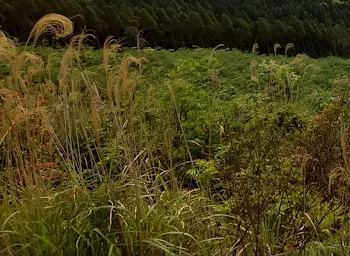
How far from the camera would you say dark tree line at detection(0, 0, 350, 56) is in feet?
99.5

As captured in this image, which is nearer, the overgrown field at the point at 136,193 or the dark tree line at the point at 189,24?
the overgrown field at the point at 136,193

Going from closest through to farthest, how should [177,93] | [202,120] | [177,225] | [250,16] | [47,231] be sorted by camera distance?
[47,231]
[177,225]
[202,120]
[177,93]
[250,16]

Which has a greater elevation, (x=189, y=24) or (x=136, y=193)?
(x=136, y=193)

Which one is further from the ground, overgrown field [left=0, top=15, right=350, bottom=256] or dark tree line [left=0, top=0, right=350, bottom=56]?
overgrown field [left=0, top=15, right=350, bottom=256]

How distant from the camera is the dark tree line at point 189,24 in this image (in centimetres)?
3031

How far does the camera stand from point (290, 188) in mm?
3197

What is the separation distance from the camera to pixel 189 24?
41.1 m

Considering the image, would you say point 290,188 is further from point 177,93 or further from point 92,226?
point 177,93

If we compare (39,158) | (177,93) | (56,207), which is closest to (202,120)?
(177,93)

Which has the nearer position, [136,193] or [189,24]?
[136,193]

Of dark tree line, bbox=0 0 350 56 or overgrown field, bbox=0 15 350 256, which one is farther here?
dark tree line, bbox=0 0 350 56

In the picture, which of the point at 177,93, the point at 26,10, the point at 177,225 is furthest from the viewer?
the point at 26,10

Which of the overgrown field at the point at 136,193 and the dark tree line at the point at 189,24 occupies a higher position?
the overgrown field at the point at 136,193

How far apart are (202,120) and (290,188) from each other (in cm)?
197
